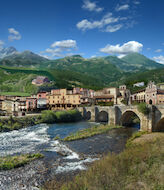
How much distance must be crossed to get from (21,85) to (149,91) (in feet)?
396

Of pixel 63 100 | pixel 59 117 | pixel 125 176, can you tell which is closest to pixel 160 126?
pixel 125 176

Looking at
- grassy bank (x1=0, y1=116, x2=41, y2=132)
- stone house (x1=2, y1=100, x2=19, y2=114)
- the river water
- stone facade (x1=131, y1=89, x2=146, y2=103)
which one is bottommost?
the river water

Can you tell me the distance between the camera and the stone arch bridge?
Result: 1539 inches

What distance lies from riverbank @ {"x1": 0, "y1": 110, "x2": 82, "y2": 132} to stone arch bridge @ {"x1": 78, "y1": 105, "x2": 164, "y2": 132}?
25.1 ft

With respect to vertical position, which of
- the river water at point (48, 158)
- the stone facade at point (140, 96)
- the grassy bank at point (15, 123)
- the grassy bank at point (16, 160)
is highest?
the stone facade at point (140, 96)

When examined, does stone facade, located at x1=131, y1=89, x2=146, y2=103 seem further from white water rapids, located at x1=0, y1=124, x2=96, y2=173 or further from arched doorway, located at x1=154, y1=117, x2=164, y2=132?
white water rapids, located at x1=0, y1=124, x2=96, y2=173

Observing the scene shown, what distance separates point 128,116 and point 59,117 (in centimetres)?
2603

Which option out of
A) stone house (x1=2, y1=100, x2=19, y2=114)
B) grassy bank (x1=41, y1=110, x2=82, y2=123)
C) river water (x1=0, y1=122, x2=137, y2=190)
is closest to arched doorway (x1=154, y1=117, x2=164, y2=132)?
river water (x1=0, y1=122, x2=137, y2=190)

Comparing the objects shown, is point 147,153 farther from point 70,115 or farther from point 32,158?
point 70,115

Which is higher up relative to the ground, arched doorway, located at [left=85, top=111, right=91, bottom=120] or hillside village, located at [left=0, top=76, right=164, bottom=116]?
hillside village, located at [left=0, top=76, right=164, bottom=116]

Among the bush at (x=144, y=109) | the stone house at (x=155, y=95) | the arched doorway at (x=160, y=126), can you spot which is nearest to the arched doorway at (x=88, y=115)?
the stone house at (x=155, y=95)

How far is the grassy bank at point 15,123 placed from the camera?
45.2 metres

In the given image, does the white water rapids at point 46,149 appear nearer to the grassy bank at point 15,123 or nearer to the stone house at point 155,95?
the grassy bank at point 15,123

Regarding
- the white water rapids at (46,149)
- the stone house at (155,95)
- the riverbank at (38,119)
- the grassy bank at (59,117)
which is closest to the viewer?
the white water rapids at (46,149)
